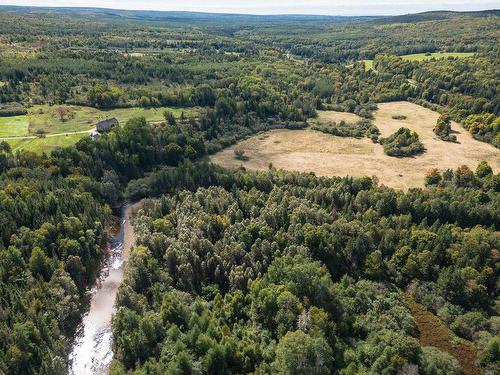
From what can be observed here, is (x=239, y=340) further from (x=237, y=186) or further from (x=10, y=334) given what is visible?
(x=237, y=186)

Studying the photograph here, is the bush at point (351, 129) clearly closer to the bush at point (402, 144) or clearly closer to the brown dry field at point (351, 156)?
the brown dry field at point (351, 156)

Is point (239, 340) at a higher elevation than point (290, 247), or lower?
lower

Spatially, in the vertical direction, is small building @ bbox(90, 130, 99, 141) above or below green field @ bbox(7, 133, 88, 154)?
above

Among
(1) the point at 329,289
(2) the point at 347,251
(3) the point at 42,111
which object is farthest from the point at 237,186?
(3) the point at 42,111

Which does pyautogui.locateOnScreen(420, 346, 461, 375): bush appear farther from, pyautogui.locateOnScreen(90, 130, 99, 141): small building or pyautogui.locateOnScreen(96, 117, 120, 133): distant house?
pyautogui.locateOnScreen(96, 117, 120, 133): distant house

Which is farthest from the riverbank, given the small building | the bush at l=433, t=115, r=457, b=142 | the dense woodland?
the bush at l=433, t=115, r=457, b=142

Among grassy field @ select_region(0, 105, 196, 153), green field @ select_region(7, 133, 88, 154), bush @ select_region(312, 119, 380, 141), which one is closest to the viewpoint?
green field @ select_region(7, 133, 88, 154)
